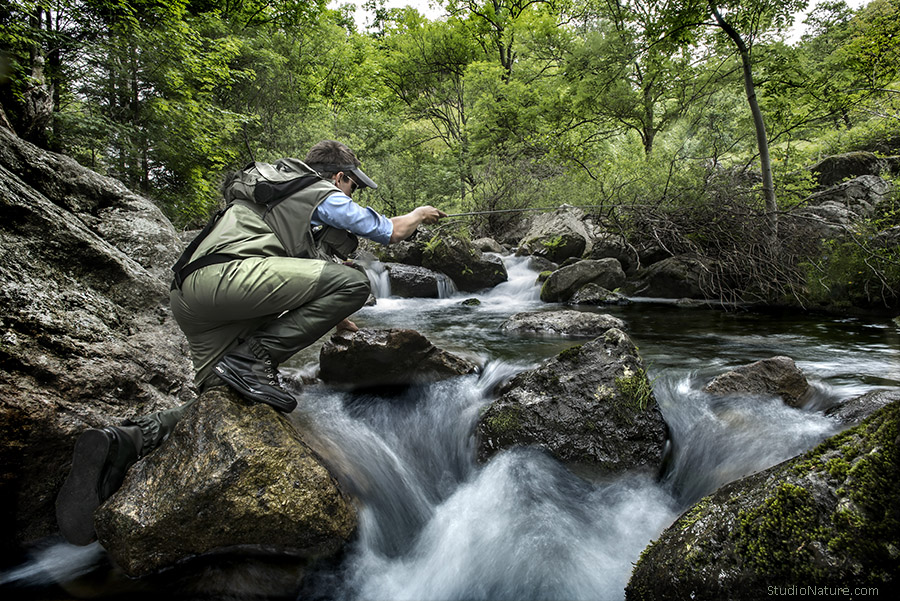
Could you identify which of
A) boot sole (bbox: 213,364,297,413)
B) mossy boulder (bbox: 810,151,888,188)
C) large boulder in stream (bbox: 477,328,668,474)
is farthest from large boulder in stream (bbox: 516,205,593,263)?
boot sole (bbox: 213,364,297,413)

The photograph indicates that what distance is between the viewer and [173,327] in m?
3.95

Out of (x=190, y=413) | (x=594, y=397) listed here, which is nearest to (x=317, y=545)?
(x=190, y=413)

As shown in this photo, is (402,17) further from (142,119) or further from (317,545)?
(317,545)

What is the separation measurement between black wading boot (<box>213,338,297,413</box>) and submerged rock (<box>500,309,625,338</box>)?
495 centimetres

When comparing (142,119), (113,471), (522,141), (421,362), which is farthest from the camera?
(522,141)

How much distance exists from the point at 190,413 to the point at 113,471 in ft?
1.71

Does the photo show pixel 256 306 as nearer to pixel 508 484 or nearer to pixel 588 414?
pixel 508 484

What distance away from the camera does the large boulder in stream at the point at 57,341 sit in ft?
8.31

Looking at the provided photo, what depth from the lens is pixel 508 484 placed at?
332 cm

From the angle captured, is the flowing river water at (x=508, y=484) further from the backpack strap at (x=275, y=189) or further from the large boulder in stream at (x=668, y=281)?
the large boulder in stream at (x=668, y=281)

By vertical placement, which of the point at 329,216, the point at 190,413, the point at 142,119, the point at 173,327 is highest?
the point at 142,119

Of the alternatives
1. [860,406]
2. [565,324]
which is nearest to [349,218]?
[860,406]

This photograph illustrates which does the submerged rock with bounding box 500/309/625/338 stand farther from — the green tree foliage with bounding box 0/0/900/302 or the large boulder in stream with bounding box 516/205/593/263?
the large boulder in stream with bounding box 516/205/593/263

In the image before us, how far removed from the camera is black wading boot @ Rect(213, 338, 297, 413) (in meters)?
2.75
